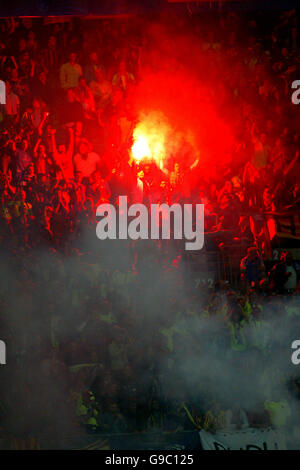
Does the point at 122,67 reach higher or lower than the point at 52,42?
lower

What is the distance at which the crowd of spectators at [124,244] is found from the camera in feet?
10.2

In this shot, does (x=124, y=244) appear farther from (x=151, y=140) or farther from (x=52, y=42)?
(x=52, y=42)

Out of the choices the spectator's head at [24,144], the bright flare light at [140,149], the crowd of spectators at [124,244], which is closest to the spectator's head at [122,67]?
the crowd of spectators at [124,244]

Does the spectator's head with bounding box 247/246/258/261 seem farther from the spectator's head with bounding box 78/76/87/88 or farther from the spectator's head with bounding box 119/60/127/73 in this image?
the spectator's head with bounding box 78/76/87/88

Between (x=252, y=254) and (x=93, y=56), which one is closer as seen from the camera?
(x=252, y=254)

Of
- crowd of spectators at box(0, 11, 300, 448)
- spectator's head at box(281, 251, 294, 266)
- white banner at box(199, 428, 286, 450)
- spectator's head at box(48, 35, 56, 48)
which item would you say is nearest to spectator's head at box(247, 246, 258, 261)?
crowd of spectators at box(0, 11, 300, 448)

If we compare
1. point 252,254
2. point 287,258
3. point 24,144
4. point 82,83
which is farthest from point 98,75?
point 287,258

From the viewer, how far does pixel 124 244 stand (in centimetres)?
328

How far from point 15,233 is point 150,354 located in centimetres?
133

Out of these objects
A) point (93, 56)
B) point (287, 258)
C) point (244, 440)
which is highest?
point (93, 56)

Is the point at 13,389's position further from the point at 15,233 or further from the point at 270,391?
the point at 270,391

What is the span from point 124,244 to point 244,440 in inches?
62.7

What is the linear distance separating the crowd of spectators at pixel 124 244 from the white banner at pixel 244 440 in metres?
0.07

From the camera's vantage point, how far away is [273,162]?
3363mm
